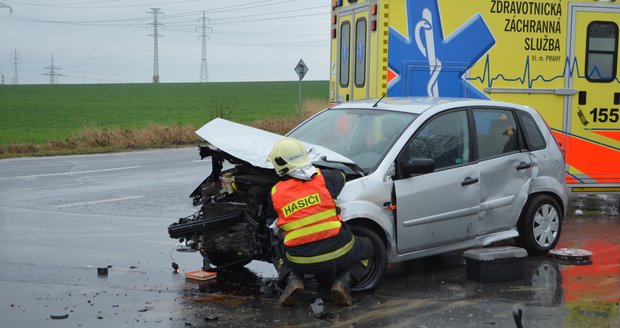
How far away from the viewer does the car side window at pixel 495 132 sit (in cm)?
855

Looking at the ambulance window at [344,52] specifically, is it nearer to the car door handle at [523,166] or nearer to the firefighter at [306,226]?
the car door handle at [523,166]

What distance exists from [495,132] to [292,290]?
3.11 metres

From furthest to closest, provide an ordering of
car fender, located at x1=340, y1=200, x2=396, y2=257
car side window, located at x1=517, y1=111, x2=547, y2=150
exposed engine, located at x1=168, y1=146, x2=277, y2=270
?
car side window, located at x1=517, y1=111, x2=547, y2=150 → exposed engine, located at x1=168, y1=146, x2=277, y2=270 → car fender, located at x1=340, y1=200, x2=396, y2=257

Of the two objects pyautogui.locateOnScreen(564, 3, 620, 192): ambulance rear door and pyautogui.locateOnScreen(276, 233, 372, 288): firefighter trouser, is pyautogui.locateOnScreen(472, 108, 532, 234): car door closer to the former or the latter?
pyautogui.locateOnScreen(276, 233, 372, 288): firefighter trouser

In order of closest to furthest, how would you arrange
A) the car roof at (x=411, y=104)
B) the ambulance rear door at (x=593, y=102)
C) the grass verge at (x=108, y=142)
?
the car roof at (x=411, y=104), the ambulance rear door at (x=593, y=102), the grass verge at (x=108, y=142)

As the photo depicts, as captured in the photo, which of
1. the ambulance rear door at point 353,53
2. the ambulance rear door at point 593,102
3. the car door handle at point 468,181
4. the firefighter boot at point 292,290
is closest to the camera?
the firefighter boot at point 292,290

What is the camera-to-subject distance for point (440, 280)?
8023mm

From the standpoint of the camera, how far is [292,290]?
680cm

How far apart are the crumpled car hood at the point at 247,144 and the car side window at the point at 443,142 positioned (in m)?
0.74

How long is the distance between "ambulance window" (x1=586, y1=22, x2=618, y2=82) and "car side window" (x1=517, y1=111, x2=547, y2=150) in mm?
3489

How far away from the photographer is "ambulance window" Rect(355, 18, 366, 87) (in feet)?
38.9

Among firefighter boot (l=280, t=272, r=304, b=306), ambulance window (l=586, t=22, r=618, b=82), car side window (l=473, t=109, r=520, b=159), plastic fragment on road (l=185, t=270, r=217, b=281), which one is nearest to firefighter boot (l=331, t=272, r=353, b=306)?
firefighter boot (l=280, t=272, r=304, b=306)

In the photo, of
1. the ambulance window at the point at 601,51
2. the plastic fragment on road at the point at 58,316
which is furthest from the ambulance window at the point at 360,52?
the plastic fragment on road at the point at 58,316

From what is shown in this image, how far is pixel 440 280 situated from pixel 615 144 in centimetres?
545
